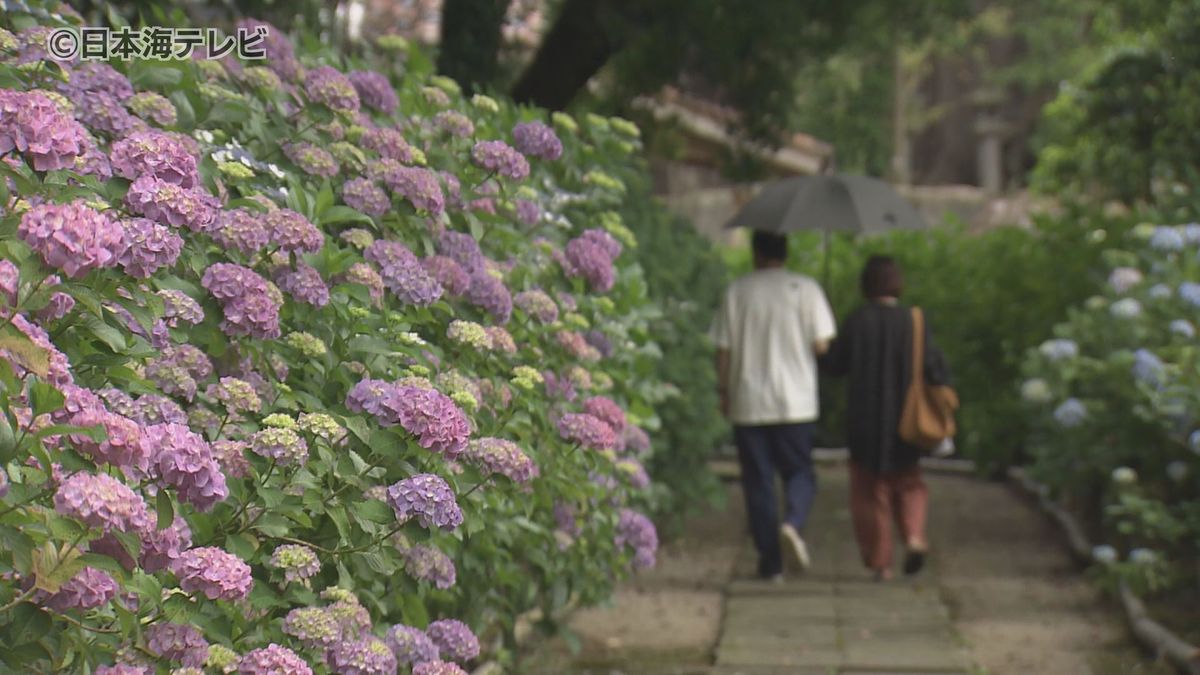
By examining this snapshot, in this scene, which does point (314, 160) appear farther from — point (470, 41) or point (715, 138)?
point (715, 138)

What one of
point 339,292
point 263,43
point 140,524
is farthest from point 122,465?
point 263,43

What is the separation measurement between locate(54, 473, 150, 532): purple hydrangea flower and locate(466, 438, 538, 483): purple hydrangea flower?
1379mm

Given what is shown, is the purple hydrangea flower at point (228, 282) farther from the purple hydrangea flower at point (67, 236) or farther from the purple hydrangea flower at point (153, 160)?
the purple hydrangea flower at point (67, 236)

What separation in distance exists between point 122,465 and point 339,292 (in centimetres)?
120

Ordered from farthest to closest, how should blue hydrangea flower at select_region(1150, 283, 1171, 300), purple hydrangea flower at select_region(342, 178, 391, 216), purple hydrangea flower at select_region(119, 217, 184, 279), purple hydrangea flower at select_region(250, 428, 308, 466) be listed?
blue hydrangea flower at select_region(1150, 283, 1171, 300), purple hydrangea flower at select_region(342, 178, 391, 216), purple hydrangea flower at select_region(250, 428, 308, 466), purple hydrangea flower at select_region(119, 217, 184, 279)

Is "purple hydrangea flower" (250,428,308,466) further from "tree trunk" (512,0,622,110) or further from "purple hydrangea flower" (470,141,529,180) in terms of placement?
"tree trunk" (512,0,622,110)

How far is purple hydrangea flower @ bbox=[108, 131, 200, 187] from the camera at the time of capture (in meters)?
2.92

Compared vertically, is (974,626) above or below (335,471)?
below

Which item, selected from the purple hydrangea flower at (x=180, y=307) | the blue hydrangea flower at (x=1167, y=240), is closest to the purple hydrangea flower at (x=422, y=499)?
the purple hydrangea flower at (x=180, y=307)

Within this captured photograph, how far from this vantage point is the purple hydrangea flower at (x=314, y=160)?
12.9ft

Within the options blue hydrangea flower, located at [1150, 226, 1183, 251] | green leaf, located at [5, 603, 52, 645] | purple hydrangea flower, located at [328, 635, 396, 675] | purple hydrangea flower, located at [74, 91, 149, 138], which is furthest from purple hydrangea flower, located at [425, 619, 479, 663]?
blue hydrangea flower, located at [1150, 226, 1183, 251]

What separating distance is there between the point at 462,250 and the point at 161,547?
6.40 ft

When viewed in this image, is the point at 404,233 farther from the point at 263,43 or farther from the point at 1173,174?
the point at 1173,174

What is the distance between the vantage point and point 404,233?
13.5 ft
